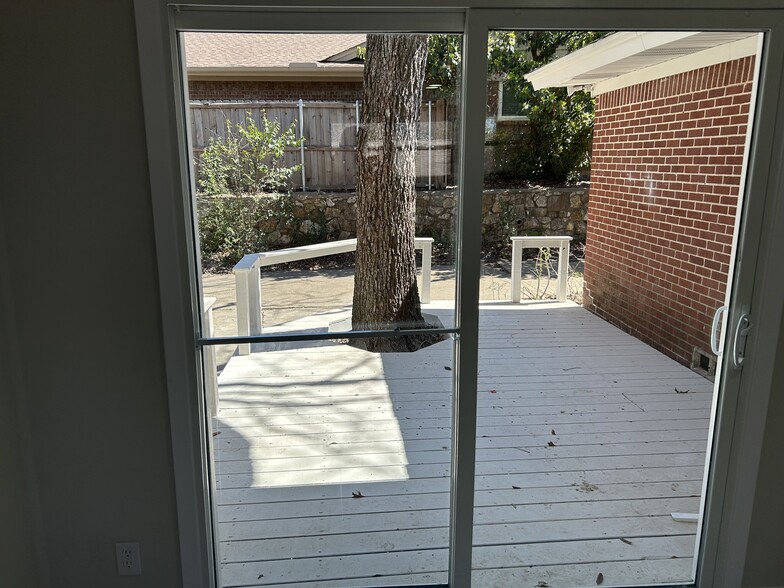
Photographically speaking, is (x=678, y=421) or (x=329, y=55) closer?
(x=329, y=55)

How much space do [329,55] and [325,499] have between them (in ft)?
5.01

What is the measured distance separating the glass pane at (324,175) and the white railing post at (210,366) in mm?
77

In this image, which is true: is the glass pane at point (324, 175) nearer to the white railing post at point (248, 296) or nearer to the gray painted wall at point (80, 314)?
the white railing post at point (248, 296)

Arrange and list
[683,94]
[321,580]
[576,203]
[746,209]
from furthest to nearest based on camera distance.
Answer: [683,94] < [576,203] < [321,580] < [746,209]

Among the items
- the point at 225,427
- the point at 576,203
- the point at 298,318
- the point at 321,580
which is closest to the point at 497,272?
the point at 576,203

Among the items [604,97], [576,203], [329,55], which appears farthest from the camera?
[604,97]

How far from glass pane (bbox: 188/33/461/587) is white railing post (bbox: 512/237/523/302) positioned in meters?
0.51

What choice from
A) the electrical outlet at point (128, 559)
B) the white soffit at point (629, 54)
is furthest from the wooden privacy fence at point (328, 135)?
the electrical outlet at point (128, 559)

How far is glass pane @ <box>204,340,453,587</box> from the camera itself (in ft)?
6.28

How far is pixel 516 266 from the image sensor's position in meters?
2.28

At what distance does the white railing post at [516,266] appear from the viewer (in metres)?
2.22

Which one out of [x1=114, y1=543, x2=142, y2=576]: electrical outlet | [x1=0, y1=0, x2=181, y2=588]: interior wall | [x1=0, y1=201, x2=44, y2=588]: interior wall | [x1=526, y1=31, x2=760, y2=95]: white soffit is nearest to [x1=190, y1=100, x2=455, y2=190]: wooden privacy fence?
[x1=0, y1=0, x2=181, y2=588]: interior wall

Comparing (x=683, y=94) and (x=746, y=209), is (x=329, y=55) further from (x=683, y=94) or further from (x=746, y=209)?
(x=683, y=94)

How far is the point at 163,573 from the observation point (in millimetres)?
1889
